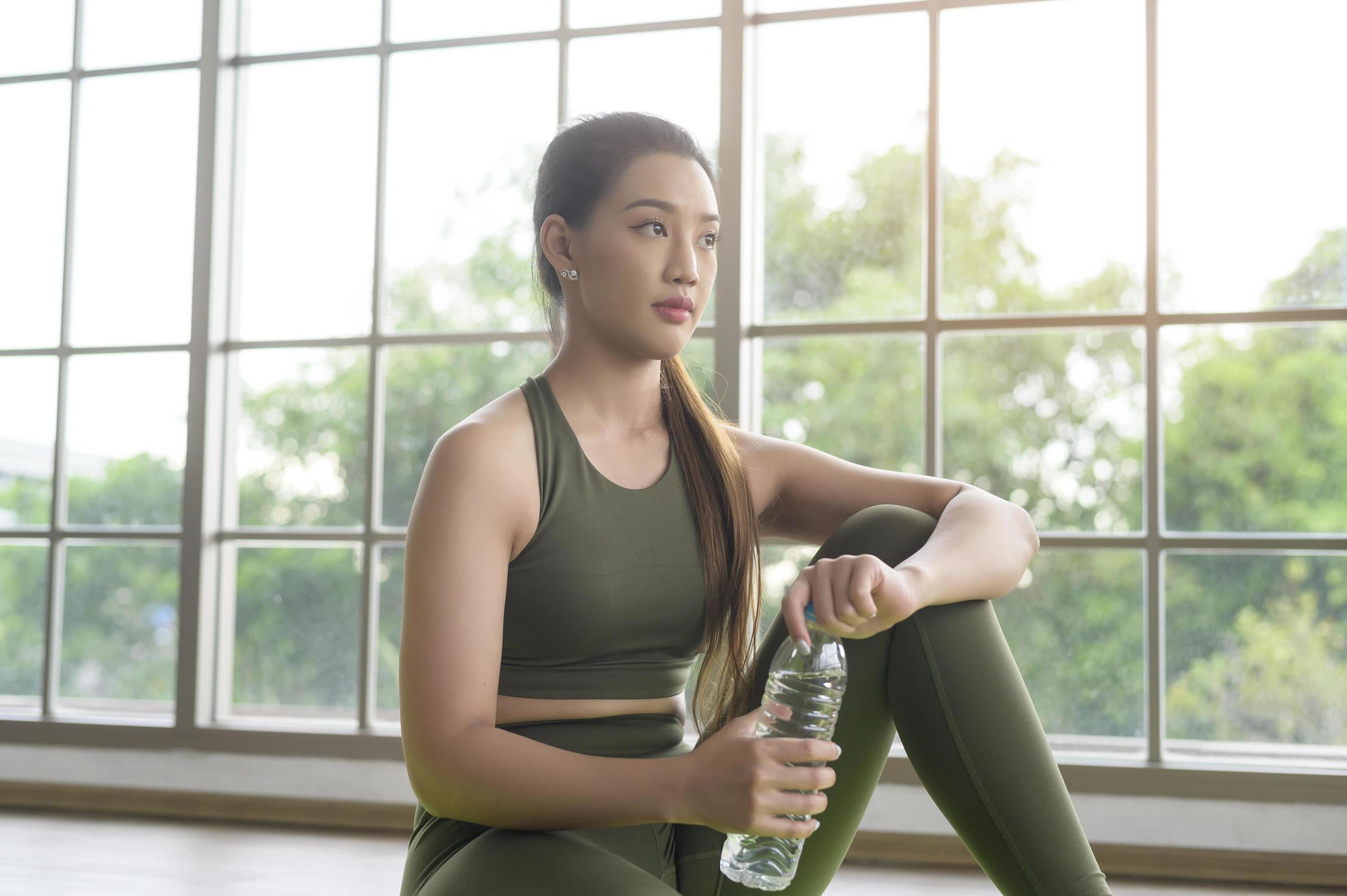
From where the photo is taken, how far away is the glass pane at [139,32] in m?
2.82

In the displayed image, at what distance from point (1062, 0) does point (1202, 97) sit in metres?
0.36

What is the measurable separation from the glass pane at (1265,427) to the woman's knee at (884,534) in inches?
47.3

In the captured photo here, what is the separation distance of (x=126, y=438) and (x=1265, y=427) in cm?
268

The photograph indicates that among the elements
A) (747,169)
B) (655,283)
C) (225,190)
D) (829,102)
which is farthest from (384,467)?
(655,283)

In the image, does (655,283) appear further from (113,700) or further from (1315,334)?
(113,700)

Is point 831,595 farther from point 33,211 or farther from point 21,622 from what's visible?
point 33,211

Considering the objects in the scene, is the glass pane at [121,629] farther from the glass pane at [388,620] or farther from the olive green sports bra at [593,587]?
the olive green sports bra at [593,587]

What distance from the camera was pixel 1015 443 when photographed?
289 centimetres

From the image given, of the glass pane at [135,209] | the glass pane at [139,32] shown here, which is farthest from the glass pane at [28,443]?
the glass pane at [139,32]

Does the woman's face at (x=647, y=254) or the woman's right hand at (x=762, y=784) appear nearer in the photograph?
the woman's right hand at (x=762, y=784)

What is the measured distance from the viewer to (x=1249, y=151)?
2289mm

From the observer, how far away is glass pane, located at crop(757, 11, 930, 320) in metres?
2.43

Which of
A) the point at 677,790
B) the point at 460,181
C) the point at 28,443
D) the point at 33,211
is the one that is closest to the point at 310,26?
the point at 460,181

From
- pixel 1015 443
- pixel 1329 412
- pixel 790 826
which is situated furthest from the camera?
pixel 1015 443
